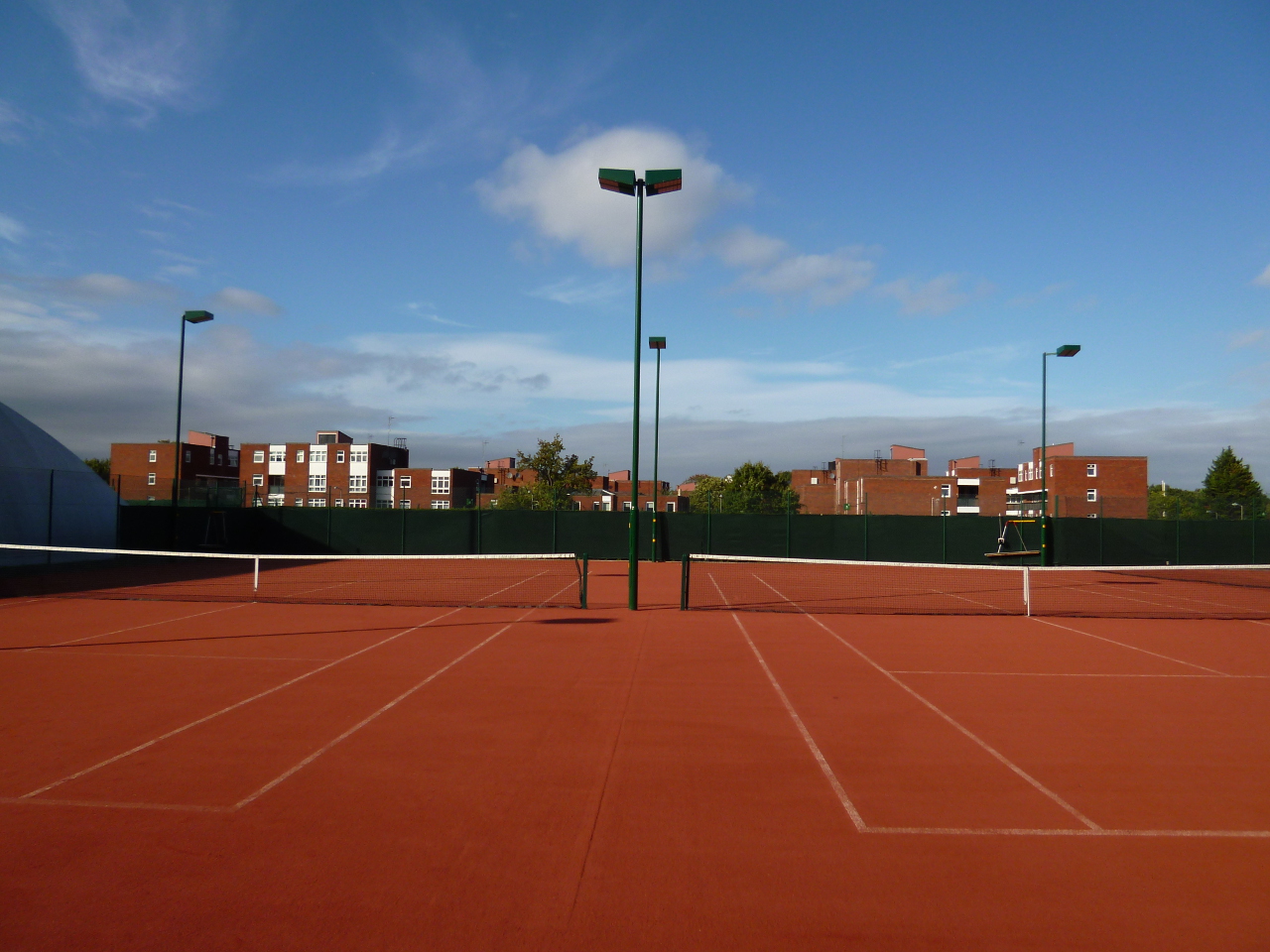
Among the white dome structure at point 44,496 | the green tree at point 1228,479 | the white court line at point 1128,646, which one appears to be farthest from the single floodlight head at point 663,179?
the green tree at point 1228,479

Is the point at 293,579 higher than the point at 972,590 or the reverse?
the reverse

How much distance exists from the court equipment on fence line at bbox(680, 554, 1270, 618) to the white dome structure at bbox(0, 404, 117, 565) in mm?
18479

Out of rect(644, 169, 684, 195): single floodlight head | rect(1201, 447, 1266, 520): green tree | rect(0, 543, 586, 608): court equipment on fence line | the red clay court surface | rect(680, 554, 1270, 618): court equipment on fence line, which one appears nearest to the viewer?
the red clay court surface

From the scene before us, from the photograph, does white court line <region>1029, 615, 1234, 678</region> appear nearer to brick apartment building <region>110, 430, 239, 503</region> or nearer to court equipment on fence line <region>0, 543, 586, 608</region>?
court equipment on fence line <region>0, 543, 586, 608</region>

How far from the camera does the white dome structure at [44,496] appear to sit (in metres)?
21.9

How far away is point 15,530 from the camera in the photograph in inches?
858

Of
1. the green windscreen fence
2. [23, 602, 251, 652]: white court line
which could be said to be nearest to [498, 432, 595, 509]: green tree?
the green windscreen fence

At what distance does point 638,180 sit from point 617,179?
1.25ft

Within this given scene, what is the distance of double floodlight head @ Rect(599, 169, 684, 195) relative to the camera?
525 inches

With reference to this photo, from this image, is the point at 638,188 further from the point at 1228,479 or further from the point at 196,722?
the point at 1228,479

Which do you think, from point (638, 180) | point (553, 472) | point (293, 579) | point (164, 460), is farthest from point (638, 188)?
point (164, 460)

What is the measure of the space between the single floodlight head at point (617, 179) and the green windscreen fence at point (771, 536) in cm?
1643

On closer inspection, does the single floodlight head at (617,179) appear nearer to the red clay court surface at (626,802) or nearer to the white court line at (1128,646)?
the red clay court surface at (626,802)

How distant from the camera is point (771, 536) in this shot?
95.5ft
